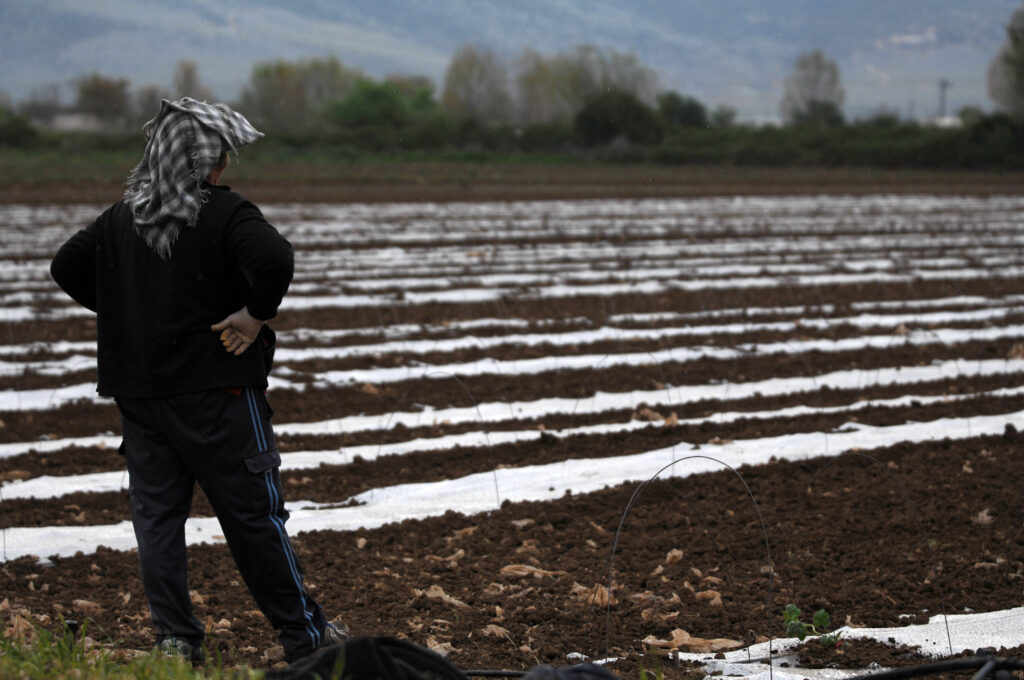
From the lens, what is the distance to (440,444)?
6.04 m

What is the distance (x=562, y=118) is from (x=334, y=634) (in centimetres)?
2864

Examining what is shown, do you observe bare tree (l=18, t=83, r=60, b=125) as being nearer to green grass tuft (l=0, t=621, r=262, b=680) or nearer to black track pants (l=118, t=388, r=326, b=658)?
black track pants (l=118, t=388, r=326, b=658)

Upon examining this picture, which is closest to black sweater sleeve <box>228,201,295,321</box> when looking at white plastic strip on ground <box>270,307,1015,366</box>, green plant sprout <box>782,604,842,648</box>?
green plant sprout <box>782,604,842,648</box>

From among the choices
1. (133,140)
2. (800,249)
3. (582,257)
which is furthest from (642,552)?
(133,140)

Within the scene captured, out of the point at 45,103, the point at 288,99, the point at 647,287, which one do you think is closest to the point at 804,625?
the point at 647,287

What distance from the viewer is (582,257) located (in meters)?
14.7

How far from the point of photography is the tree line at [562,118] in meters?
28.4

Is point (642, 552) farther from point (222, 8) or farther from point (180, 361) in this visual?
point (222, 8)

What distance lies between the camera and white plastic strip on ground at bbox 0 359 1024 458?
6.31 metres

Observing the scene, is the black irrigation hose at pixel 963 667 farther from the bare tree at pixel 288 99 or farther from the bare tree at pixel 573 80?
the bare tree at pixel 288 99

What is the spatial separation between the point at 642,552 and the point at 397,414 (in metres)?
2.80

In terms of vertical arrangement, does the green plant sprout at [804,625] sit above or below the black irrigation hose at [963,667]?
below

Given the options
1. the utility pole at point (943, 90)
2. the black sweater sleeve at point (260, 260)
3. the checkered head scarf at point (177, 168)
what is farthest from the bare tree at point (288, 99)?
the utility pole at point (943, 90)

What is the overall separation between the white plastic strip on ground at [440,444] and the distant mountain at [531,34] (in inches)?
1312
